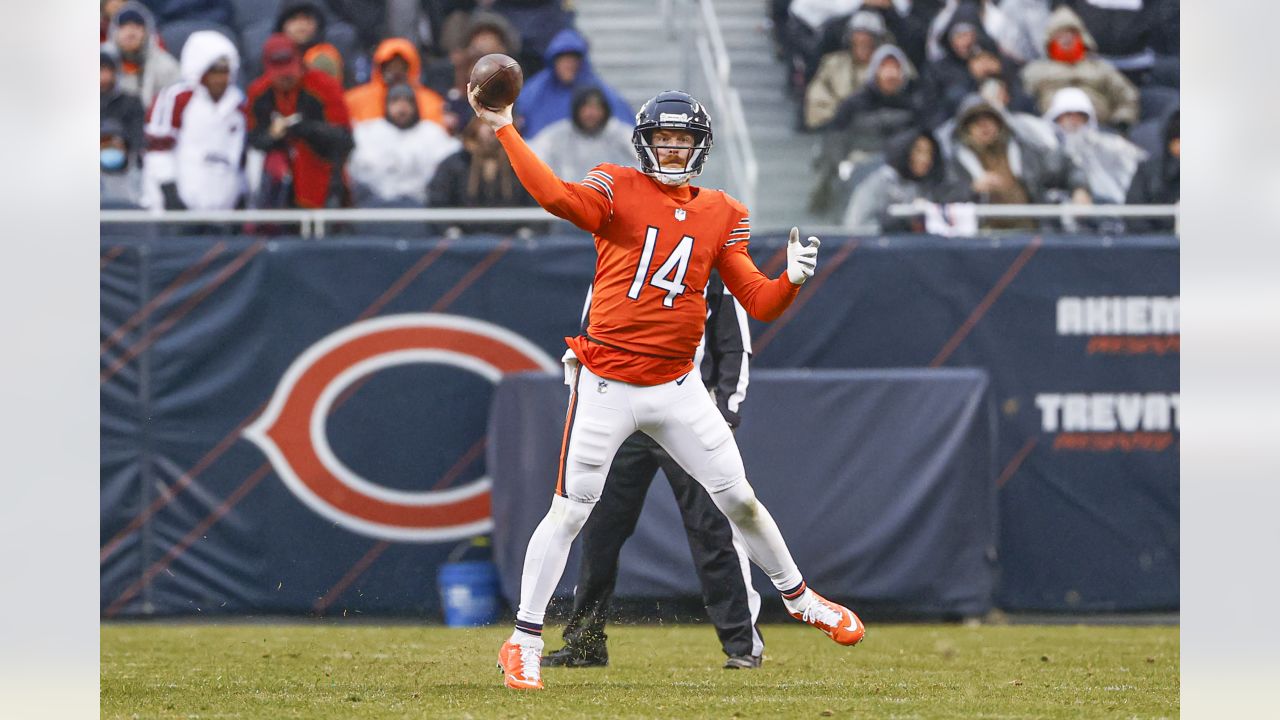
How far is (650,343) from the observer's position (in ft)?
20.3

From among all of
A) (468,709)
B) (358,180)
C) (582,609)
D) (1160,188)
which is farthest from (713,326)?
(1160,188)

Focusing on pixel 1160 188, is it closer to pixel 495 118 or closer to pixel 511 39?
pixel 511 39

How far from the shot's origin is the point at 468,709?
5539 mm

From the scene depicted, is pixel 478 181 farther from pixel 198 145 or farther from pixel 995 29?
pixel 995 29

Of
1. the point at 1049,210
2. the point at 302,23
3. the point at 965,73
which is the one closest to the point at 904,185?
the point at 1049,210

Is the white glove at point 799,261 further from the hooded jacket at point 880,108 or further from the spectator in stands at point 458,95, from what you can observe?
the spectator in stands at point 458,95

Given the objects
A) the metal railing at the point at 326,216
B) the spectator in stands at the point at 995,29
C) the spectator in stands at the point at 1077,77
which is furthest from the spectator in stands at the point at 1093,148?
the metal railing at the point at 326,216

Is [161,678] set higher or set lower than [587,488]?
lower

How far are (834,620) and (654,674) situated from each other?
95 centimetres

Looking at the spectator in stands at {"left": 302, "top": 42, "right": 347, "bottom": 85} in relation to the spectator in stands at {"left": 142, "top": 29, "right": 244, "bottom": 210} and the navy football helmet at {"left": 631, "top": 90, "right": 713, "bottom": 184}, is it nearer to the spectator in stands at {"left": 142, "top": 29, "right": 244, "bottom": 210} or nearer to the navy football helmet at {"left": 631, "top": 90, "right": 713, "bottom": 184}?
the spectator in stands at {"left": 142, "top": 29, "right": 244, "bottom": 210}

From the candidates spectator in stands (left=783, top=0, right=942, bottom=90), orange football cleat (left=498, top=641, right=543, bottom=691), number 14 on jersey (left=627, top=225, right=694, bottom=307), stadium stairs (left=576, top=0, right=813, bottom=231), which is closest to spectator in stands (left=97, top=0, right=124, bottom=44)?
stadium stairs (left=576, top=0, right=813, bottom=231)

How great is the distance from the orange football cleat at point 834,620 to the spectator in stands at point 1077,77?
6753 millimetres

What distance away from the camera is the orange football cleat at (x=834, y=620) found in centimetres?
635
